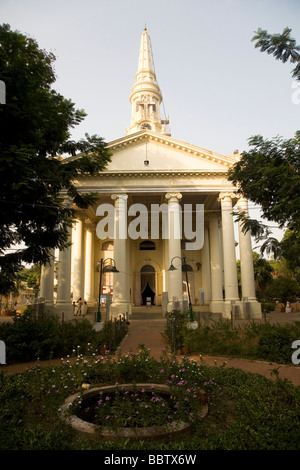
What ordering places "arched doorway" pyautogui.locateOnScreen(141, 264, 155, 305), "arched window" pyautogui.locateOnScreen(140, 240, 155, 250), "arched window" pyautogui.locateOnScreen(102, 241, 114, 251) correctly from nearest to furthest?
"arched doorway" pyautogui.locateOnScreen(141, 264, 155, 305) → "arched window" pyautogui.locateOnScreen(102, 241, 114, 251) → "arched window" pyautogui.locateOnScreen(140, 240, 155, 250)

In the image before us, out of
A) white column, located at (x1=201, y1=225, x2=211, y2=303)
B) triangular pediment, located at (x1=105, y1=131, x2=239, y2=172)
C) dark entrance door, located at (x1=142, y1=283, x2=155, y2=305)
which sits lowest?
Result: dark entrance door, located at (x1=142, y1=283, x2=155, y2=305)

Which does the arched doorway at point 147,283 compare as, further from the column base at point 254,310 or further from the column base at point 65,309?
the column base at point 254,310

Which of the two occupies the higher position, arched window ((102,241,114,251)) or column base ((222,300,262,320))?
arched window ((102,241,114,251))

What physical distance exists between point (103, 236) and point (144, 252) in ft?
17.6

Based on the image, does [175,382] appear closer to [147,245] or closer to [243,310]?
[243,310]

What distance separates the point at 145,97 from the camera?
1737 inches

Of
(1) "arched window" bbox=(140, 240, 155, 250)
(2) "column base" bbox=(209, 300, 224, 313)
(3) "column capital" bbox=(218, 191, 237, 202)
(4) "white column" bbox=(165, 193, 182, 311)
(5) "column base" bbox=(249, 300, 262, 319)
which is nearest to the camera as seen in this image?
(5) "column base" bbox=(249, 300, 262, 319)

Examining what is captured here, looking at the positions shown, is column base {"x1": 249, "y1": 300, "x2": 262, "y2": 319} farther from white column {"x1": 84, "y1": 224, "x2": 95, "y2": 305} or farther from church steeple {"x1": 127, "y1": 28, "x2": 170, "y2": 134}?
church steeple {"x1": 127, "y1": 28, "x2": 170, "y2": 134}

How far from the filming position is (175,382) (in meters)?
6.14

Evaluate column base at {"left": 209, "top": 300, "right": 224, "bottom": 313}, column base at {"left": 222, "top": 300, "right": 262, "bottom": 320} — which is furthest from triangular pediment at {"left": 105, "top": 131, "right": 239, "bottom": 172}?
column base at {"left": 209, "top": 300, "right": 224, "bottom": 313}

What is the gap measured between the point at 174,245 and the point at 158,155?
7.70 metres

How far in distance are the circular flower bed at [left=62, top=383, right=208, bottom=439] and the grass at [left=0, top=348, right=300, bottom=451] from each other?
0.12m

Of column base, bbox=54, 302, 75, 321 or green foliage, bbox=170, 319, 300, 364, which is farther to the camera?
column base, bbox=54, 302, 75, 321

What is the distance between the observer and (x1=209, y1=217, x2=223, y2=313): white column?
2845cm
